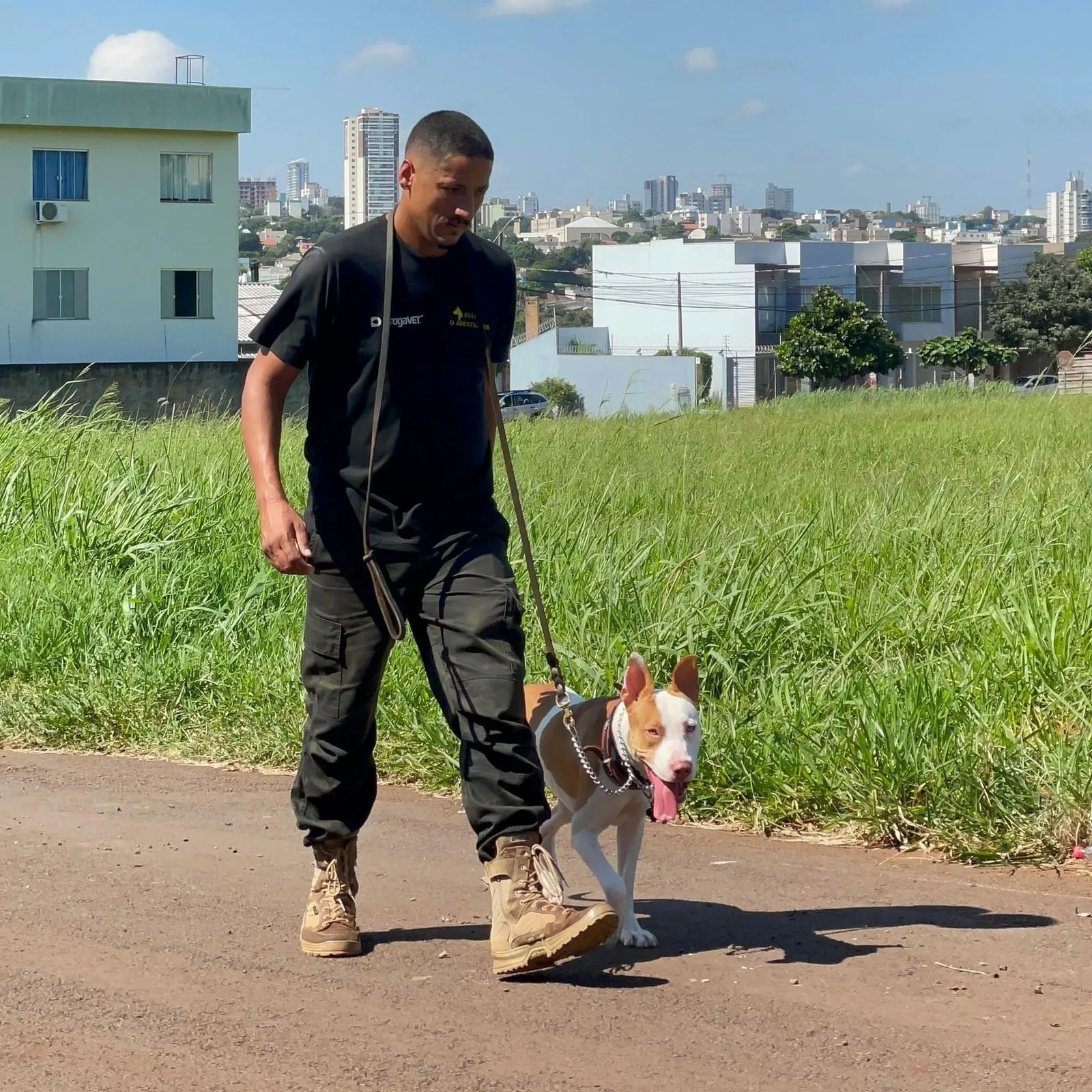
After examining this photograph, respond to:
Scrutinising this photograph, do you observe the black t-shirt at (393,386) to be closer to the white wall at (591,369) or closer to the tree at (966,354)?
the white wall at (591,369)

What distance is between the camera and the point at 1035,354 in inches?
2798

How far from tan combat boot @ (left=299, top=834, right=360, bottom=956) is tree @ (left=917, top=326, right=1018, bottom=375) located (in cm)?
6394

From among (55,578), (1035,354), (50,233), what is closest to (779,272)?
(1035,354)

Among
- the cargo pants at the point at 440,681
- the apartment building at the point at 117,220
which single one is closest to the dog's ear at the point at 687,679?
the cargo pants at the point at 440,681

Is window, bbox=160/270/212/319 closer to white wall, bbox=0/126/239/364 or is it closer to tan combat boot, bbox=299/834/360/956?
white wall, bbox=0/126/239/364

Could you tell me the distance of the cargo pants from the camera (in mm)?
3826

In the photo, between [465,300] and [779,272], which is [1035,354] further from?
[465,300]

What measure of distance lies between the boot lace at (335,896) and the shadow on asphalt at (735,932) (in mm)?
116

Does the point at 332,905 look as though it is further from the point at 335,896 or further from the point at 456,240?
the point at 456,240

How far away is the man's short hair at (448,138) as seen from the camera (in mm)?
3789

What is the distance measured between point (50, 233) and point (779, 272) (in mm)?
44689

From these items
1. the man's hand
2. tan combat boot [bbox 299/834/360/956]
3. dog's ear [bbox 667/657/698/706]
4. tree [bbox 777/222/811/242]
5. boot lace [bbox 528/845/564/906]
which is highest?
tree [bbox 777/222/811/242]

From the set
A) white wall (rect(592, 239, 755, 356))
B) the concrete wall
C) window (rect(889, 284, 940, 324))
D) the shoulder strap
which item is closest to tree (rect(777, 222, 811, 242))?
white wall (rect(592, 239, 755, 356))

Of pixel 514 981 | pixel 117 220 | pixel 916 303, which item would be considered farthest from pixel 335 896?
pixel 916 303
